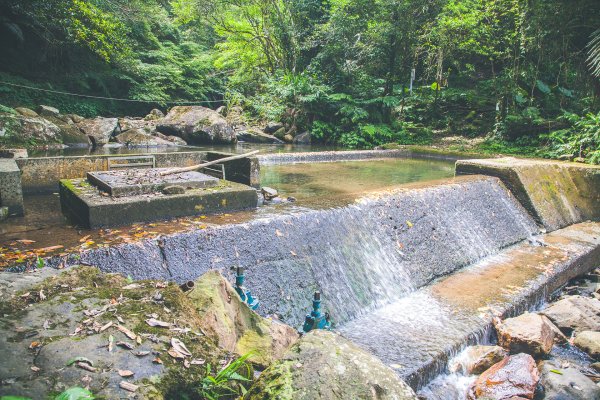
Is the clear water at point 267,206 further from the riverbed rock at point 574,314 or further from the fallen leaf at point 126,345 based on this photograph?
the riverbed rock at point 574,314

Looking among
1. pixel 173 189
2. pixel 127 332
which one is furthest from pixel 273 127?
pixel 127 332

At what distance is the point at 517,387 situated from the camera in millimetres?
3387

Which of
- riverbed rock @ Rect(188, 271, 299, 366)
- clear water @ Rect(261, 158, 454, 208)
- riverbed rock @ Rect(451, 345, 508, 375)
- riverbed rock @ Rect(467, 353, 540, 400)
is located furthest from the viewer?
clear water @ Rect(261, 158, 454, 208)

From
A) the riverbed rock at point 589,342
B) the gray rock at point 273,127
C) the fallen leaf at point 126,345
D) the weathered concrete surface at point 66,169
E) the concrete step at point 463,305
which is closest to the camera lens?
the fallen leaf at point 126,345

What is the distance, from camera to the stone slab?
3.99 meters

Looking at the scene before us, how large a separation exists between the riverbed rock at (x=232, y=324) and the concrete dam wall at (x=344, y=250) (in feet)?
2.95

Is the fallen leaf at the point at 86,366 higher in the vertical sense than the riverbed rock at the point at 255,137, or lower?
lower

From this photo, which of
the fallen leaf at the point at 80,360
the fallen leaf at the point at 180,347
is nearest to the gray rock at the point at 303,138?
the fallen leaf at the point at 180,347

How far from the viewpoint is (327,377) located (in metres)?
1.63

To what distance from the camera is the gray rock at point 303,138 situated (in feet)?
58.0

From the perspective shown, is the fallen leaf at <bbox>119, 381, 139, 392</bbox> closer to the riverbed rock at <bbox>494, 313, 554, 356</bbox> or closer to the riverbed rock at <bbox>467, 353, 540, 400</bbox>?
the riverbed rock at <bbox>467, 353, 540, 400</bbox>

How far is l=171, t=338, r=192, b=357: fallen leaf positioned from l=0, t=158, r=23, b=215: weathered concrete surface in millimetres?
3475

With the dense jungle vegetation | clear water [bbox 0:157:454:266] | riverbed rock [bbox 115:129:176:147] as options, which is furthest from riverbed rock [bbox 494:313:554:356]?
riverbed rock [bbox 115:129:176:147]

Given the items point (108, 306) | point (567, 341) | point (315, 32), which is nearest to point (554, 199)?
point (567, 341)
